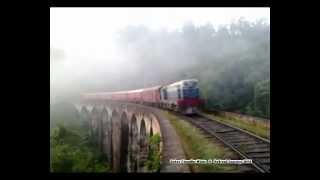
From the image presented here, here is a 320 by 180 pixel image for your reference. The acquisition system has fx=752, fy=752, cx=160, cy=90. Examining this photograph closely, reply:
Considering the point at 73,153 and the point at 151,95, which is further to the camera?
the point at 151,95

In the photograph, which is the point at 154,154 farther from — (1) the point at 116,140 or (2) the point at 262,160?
(2) the point at 262,160

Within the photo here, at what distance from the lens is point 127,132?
8203 mm

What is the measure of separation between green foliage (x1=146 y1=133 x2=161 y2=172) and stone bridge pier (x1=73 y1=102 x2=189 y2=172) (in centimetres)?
3

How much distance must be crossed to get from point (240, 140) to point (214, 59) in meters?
0.92

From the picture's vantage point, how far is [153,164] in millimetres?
8109

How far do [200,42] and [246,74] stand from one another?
0.61 meters

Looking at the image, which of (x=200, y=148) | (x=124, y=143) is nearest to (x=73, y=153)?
(x=124, y=143)

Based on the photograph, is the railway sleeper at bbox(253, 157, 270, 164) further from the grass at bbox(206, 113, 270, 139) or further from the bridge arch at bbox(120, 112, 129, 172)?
the bridge arch at bbox(120, 112, 129, 172)
